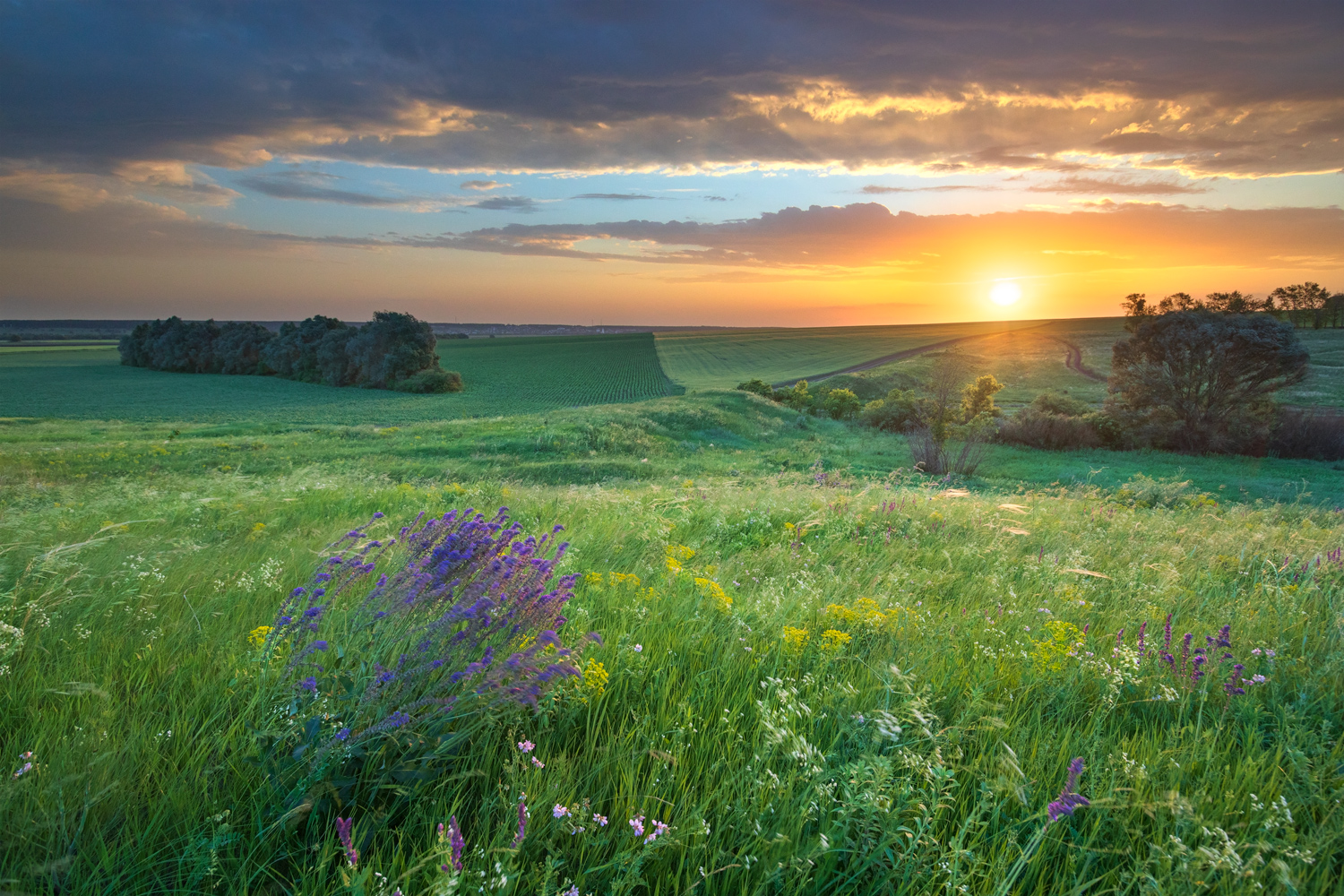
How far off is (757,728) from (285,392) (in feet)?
254

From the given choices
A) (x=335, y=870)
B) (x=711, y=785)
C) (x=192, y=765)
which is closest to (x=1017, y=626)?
(x=711, y=785)

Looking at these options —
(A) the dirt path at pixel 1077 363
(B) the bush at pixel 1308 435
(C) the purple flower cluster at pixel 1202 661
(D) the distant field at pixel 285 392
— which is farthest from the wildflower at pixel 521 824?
(A) the dirt path at pixel 1077 363

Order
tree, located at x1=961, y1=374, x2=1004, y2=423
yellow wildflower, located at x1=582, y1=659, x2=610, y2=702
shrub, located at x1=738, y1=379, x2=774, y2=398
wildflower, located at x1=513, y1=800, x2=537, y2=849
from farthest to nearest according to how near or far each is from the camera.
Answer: shrub, located at x1=738, y1=379, x2=774, y2=398, tree, located at x1=961, y1=374, x2=1004, y2=423, yellow wildflower, located at x1=582, y1=659, x2=610, y2=702, wildflower, located at x1=513, y1=800, x2=537, y2=849

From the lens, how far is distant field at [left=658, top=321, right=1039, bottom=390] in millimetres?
88250

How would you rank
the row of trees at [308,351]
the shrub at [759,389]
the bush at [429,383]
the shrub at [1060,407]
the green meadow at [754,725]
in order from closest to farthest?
the green meadow at [754,725]
the shrub at [1060,407]
the shrub at [759,389]
the bush at [429,383]
the row of trees at [308,351]

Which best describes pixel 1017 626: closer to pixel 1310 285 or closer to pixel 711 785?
pixel 711 785

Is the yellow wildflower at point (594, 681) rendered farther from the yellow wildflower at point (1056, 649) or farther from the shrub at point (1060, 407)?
the shrub at point (1060, 407)

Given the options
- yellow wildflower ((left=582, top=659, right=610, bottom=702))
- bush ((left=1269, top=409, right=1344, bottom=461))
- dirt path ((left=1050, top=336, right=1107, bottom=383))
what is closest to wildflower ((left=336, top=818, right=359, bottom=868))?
yellow wildflower ((left=582, top=659, right=610, bottom=702))

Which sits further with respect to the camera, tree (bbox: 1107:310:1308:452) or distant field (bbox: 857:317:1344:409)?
distant field (bbox: 857:317:1344:409)

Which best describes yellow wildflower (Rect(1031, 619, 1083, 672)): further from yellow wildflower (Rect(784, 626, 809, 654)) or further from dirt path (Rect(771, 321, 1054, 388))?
dirt path (Rect(771, 321, 1054, 388))

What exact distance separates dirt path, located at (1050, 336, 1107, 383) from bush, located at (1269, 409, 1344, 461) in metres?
28.2

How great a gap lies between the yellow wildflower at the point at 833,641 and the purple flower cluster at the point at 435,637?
1293 millimetres

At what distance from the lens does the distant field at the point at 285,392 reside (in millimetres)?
47219

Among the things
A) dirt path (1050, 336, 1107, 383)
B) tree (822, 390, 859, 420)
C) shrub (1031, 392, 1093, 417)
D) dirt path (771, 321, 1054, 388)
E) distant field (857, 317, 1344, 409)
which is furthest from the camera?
dirt path (771, 321, 1054, 388)
